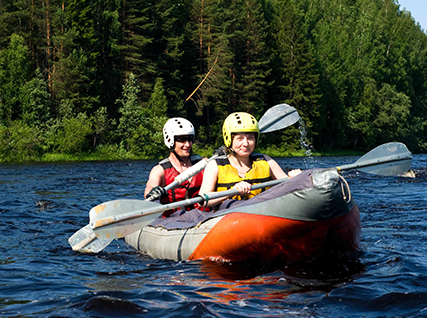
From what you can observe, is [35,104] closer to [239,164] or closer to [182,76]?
[182,76]

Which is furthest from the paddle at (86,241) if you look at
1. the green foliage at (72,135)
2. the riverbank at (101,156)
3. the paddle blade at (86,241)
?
the green foliage at (72,135)

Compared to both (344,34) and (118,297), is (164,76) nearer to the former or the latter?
(344,34)

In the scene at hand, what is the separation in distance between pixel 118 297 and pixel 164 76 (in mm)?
34884

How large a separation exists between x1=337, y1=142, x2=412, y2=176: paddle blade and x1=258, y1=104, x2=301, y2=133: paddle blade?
1.88m

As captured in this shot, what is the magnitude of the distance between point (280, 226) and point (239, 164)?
137 cm

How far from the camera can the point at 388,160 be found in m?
5.46

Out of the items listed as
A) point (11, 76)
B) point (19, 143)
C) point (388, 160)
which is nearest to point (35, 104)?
point (11, 76)

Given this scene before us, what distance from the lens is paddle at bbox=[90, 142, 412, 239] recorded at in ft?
17.1

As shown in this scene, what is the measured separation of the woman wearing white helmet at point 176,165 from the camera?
20.7 ft

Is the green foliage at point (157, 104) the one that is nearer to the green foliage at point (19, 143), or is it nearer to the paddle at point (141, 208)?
the green foliage at point (19, 143)

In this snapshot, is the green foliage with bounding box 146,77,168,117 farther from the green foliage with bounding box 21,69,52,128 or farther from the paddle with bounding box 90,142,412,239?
the paddle with bounding box 90,142,412,239

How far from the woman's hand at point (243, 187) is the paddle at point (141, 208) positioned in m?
0.05

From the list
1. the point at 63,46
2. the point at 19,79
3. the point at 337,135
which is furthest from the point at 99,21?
the point at 337,135

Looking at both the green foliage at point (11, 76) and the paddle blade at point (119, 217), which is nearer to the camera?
the paddle blade at point (119, 217)
